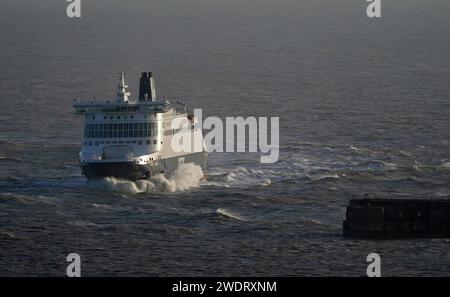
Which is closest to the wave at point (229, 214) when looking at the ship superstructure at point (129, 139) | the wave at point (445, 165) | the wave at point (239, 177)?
the wave at point (239, 177)

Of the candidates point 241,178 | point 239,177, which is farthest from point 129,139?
point 241,178

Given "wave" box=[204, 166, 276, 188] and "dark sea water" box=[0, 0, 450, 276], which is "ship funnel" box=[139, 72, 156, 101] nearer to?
"dark sea water" box=[0, 0, 450, 276]

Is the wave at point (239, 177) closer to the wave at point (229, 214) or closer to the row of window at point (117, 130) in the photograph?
the row of window at point (117, 130)

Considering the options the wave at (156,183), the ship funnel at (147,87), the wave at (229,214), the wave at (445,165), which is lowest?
the wave at (229,214)

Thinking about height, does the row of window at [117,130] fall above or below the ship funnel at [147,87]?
below

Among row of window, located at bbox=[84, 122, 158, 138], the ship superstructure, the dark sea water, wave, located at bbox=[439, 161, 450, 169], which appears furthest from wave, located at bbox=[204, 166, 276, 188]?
wave, located at bbox=[439, 161, 450, 169]

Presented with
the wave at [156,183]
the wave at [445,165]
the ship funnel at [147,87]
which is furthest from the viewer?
the ship funnel at [147,87]

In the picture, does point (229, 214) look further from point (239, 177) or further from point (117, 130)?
point (117, 130)
